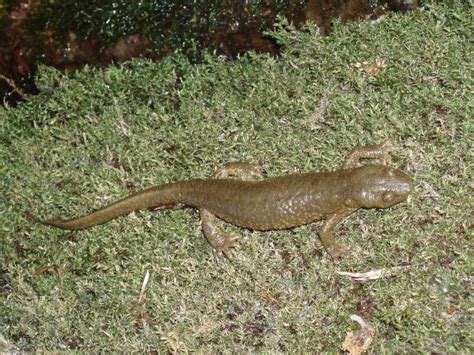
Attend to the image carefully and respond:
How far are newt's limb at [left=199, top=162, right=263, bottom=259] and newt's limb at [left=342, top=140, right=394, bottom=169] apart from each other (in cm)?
75

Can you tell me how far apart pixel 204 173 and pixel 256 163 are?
46cm

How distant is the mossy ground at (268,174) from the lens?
14.9 feet

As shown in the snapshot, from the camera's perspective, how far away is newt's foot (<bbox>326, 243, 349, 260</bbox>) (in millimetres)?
4590

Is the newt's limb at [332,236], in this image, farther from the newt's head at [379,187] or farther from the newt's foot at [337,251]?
the newt's head at [379,187]

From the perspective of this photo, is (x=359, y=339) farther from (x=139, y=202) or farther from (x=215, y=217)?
(x=139, y=202)

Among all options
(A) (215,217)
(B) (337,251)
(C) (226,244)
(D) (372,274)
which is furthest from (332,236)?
(A) (215,217)

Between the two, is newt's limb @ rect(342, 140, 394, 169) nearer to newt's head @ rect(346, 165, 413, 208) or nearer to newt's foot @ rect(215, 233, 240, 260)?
newt's head @ rect(346, 165, 413, 208)

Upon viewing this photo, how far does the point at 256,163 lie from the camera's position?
502 cm

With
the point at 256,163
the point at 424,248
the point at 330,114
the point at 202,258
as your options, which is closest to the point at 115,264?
the point at 202,258

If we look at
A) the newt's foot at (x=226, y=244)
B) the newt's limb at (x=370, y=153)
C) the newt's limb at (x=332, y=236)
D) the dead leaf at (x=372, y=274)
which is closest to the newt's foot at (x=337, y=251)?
the newt's limb at (x=332, y=236)

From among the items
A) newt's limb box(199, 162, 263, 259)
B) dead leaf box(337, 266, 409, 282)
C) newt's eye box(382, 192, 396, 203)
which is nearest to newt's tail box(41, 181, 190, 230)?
newt's limb box(199, 162, 263, 259)

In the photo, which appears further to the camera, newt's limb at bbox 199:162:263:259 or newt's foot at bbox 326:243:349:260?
newt's limb at bbox 199:162:263:259

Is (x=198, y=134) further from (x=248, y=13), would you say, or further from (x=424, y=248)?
(x=424, y=248)

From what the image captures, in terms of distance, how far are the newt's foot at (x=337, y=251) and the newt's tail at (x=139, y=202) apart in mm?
1291
